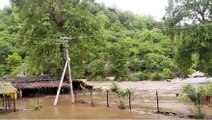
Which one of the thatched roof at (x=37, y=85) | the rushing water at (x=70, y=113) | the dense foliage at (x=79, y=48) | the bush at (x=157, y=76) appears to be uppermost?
the dense foliage at (x=79, y=48)

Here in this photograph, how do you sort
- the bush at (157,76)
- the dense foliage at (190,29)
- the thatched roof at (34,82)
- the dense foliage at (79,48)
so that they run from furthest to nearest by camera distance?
the bush at (157,76) → the dense foliage at (79,48) → the thatched roof at (34,82) → the dense foliage at (190,29)

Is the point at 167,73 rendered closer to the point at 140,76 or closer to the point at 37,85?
the point at 140,76

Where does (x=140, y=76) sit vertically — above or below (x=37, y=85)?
above

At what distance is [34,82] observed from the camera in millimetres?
40938

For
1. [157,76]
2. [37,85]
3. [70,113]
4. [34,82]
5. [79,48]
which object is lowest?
[70,113]

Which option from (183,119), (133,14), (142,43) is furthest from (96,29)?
(133,14)

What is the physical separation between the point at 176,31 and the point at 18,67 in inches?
1211

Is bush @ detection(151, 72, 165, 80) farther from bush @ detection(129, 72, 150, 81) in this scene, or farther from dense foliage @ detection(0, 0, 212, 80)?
bush @ detection(129, 72, 150, 81)

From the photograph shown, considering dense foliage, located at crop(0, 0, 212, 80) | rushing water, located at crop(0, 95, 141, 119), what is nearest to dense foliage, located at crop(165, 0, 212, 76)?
dense foliage, located at crop(0, 0, 212, 80)

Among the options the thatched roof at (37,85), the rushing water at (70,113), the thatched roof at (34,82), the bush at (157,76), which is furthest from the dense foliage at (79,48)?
the rushing water at (70,113)

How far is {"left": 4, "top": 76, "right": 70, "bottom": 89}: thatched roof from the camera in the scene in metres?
39.5

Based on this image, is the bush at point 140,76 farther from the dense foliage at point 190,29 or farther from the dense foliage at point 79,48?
the dense foliage at point 190,29

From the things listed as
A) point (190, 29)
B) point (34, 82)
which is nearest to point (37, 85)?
point (34, 82)

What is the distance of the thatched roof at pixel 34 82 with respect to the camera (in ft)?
130
